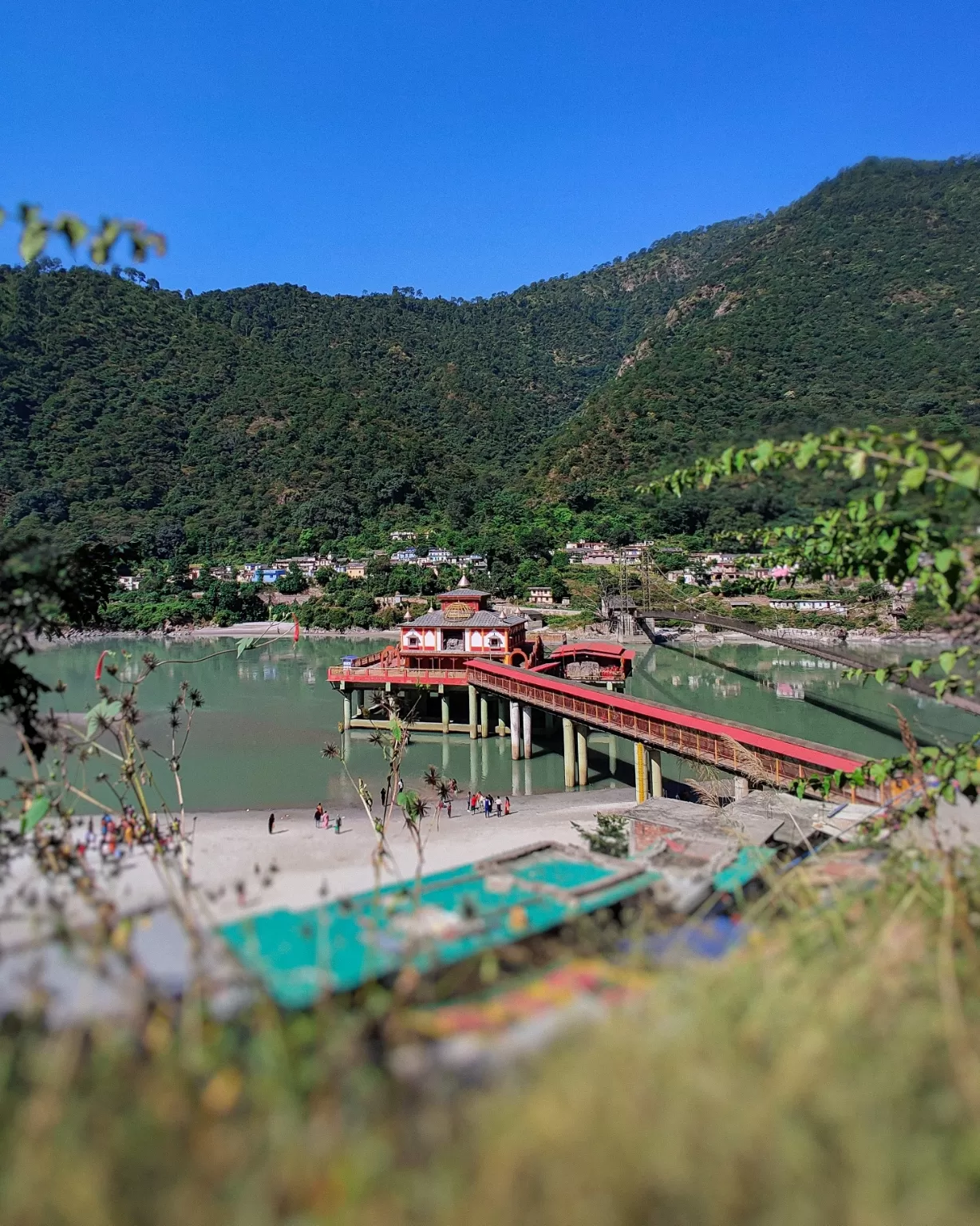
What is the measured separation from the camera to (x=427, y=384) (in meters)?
156

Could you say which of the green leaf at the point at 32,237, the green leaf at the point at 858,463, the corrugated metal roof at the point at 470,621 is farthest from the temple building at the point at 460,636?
the green leaf at the point at 32,237

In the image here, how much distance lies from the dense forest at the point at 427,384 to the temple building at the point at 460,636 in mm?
43768

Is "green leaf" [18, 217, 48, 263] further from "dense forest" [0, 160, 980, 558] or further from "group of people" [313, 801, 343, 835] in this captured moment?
"dense forest" [0, 160, 980, 558]

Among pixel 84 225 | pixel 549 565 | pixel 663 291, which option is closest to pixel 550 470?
pixel 549 565

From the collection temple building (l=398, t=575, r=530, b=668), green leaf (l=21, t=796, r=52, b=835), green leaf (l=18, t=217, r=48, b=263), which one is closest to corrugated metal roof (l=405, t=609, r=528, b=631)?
temple building (l=398, t=575, r=530, b=668)

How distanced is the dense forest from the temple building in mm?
43768

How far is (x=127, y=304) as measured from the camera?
14812 cm

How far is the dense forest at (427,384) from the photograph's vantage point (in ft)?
301

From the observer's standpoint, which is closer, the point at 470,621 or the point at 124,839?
the point at 124,839

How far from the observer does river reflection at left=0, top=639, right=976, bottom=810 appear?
20.9m

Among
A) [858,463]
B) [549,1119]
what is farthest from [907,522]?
[549,1119]

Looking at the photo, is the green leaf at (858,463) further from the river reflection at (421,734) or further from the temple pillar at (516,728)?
the temple pillar at (516,728)

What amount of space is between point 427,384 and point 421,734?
140 m

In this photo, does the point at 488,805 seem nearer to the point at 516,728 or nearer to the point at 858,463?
the point at 516,728
